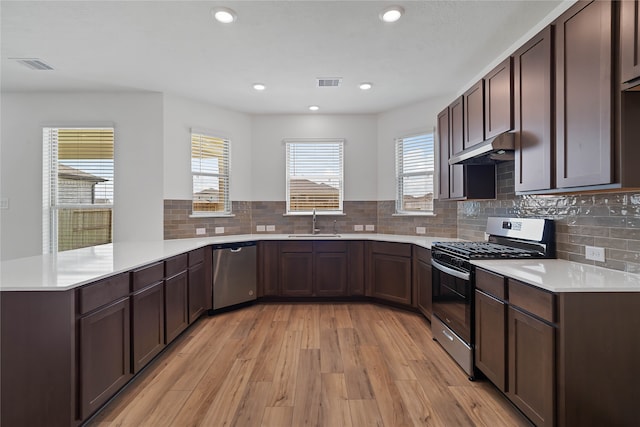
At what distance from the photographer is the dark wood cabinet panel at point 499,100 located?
2293mm

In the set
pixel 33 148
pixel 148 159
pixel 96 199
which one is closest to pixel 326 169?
pixel 148 159

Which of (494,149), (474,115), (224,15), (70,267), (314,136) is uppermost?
(224,15)

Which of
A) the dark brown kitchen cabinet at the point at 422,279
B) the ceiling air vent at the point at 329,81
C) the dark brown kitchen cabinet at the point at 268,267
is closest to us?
the dark brown kitchen cabinet at the point at 422,279

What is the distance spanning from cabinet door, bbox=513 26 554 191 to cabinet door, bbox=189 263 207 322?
3.18 meters

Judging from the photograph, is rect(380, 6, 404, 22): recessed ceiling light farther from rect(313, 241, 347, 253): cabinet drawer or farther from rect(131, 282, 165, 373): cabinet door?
rect(131, 282, 165, 373): cabinet door

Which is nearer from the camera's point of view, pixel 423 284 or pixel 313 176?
pixel 423 284

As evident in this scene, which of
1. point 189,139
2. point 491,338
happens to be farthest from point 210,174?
point 491,338

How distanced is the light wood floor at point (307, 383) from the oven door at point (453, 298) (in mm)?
318

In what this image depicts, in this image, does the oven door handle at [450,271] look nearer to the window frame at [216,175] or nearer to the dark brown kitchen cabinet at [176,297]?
the dark brown kitchen cabinet at [176,297]

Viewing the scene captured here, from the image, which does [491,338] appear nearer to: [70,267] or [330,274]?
[330,274]

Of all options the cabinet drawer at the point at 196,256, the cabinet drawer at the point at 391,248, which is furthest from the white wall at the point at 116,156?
the cabinet drawer at the point at 391,248

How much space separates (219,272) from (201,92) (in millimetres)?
2299

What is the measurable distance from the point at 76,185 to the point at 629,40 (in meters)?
5.19

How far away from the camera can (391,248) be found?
147 inches
